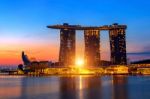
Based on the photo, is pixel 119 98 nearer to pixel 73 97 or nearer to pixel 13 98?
pixel 73 97

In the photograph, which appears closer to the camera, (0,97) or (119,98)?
(119,98)

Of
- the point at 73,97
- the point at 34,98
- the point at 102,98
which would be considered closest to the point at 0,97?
the point at 34,98

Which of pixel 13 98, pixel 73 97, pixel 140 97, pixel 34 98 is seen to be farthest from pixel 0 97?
pixel 140 97

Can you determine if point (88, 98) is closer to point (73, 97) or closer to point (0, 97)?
point (73, 97)

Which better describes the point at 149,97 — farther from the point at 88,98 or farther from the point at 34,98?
the point at 34,98

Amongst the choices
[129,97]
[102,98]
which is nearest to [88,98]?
[102,98]

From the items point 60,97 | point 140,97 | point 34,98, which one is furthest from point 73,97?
point 140,97

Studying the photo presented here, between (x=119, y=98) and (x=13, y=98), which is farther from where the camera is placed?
(x=13, y=98)
